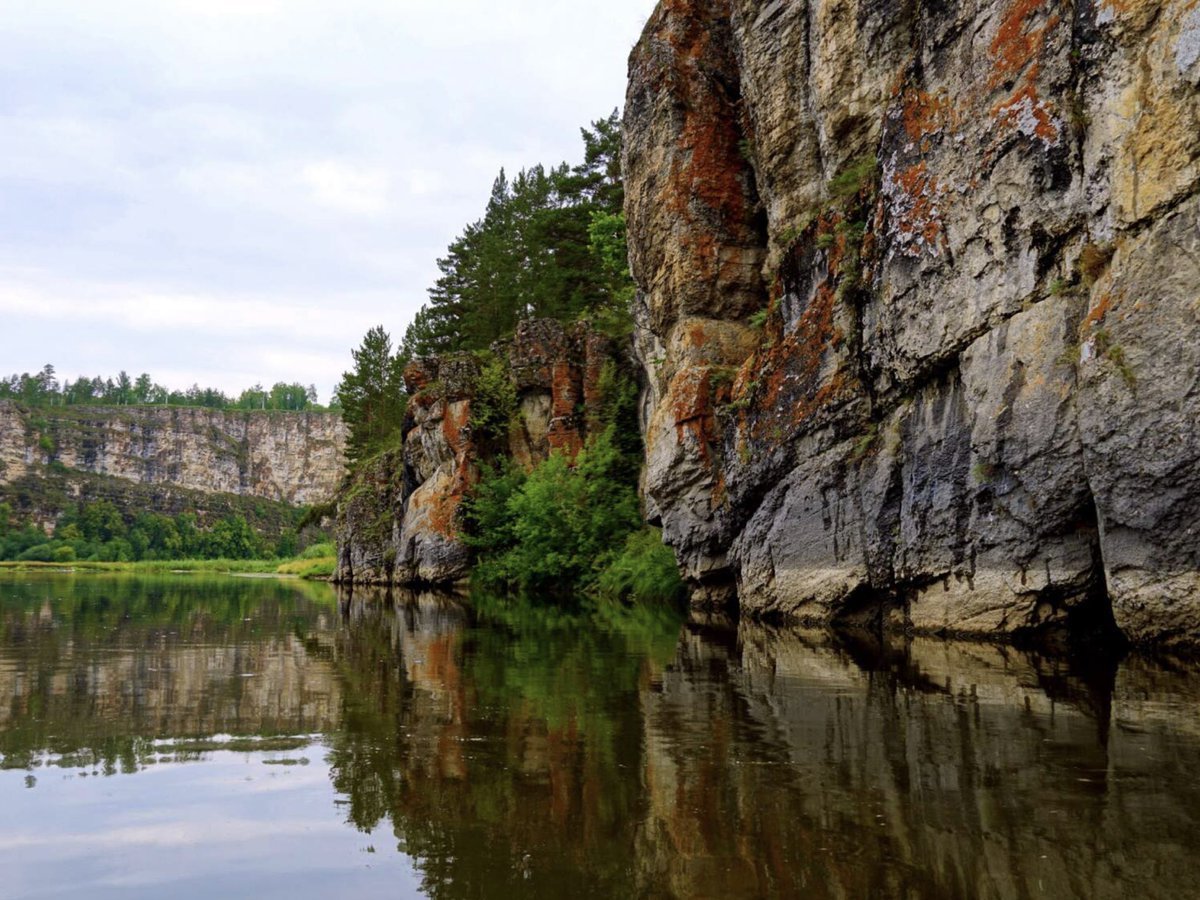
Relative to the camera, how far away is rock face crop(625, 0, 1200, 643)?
1098 cm

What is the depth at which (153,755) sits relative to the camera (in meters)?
6.95

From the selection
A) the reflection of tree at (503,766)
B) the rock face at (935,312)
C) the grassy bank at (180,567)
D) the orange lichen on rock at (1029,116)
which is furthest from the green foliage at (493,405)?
the grassy bank at (180,567)

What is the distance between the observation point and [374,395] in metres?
67.0

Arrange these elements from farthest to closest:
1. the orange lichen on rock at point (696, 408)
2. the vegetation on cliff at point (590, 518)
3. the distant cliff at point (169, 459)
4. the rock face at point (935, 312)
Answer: the distant cliff at point (169, 459) < the vegetation on cliff at point (590, 518) < the orange lichen on rock at point (696, 408) < the rock face at point (935, 312)

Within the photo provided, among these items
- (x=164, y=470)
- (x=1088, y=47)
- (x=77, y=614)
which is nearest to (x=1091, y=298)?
(x=1088, y=47)

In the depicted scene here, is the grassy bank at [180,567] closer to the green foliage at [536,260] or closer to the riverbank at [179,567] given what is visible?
the riverbank at [179,567]

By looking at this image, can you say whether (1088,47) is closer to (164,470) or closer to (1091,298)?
(1091,298)

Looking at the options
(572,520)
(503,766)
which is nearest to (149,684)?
(503,766)

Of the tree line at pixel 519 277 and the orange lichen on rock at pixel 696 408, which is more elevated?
the tree line at pixel 519 277

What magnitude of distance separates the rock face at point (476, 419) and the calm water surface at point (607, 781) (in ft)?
97.5

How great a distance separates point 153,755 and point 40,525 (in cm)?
15627

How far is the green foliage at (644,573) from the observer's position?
2869 cm

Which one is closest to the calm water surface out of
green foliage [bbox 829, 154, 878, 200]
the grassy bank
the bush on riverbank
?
green foliage [bbox 829, 154, 878, 200]

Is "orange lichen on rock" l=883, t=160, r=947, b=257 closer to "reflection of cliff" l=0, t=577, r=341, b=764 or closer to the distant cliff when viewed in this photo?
"reflection of cliff" l=0, t=577, r=341, b=764
